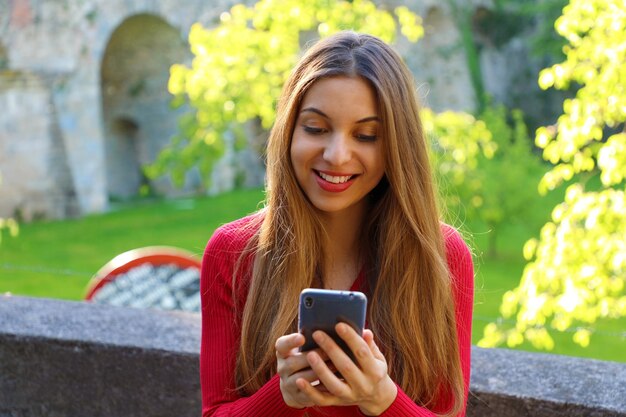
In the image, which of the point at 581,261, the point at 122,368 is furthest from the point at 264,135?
the point at 122,368

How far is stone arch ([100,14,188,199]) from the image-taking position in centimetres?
1442

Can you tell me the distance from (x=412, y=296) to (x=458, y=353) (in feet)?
0.43

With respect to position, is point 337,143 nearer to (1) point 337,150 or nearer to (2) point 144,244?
(1) point 337,150

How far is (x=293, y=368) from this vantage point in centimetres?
138

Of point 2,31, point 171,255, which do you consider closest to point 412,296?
point 171,255

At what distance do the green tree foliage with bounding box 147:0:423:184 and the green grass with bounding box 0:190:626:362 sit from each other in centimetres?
280

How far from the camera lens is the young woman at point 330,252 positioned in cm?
159

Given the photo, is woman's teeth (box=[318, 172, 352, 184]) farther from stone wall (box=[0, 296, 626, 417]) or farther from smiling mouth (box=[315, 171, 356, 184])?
stone wall (box=[0, 296, 626, 417])

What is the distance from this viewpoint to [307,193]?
1.66 metres

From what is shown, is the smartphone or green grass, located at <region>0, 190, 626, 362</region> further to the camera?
green grass, located at <region>0, 190, 626, 362</region>

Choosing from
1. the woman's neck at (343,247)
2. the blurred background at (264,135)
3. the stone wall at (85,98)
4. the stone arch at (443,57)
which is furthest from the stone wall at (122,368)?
the stone arch at (443,57)

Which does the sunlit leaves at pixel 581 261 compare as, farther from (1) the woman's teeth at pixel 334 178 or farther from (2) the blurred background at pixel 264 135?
(1) the woman's teeth at pixel 334 178

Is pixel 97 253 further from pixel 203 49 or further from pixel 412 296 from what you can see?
pixel 412 296

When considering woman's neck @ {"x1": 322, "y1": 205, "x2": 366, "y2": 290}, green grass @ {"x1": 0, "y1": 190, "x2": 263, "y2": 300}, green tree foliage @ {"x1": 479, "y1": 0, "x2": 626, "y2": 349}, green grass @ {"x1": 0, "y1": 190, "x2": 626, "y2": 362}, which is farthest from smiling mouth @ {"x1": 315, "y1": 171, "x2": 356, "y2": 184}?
green grass @ {"x1": 0, "y1": 190, "x2": 263, "y2": 300}
